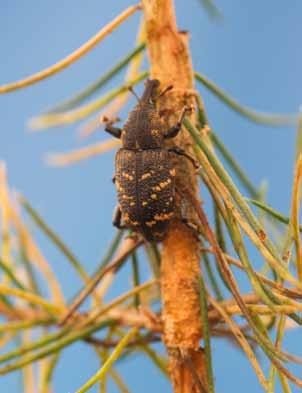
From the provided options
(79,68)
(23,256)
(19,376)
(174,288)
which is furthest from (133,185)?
(79,68)

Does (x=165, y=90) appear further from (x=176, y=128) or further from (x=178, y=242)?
(x=178, y=242)

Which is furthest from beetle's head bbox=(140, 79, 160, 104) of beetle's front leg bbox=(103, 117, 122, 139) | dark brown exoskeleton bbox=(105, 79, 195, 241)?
beetle's front leg bbox=(103, 117, 122, 139)

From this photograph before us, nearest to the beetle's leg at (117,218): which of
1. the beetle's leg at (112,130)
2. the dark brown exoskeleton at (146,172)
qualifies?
the dark brown exoskeleton at (146,172)

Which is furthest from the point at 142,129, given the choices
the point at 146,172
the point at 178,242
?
the point at 178,242

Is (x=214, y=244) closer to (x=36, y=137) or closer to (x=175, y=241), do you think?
(x=175, y=241)

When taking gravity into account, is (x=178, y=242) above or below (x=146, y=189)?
below

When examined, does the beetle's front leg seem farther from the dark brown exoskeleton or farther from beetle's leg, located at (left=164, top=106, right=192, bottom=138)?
beetle's leg, located at (left=164, top=106, right=192, bottom=138)

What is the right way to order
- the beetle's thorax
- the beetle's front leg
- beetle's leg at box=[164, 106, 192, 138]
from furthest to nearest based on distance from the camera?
the beetle's front leg
the beetle's thorax
beetle's leg at box=[164, 106, 192, 138]
